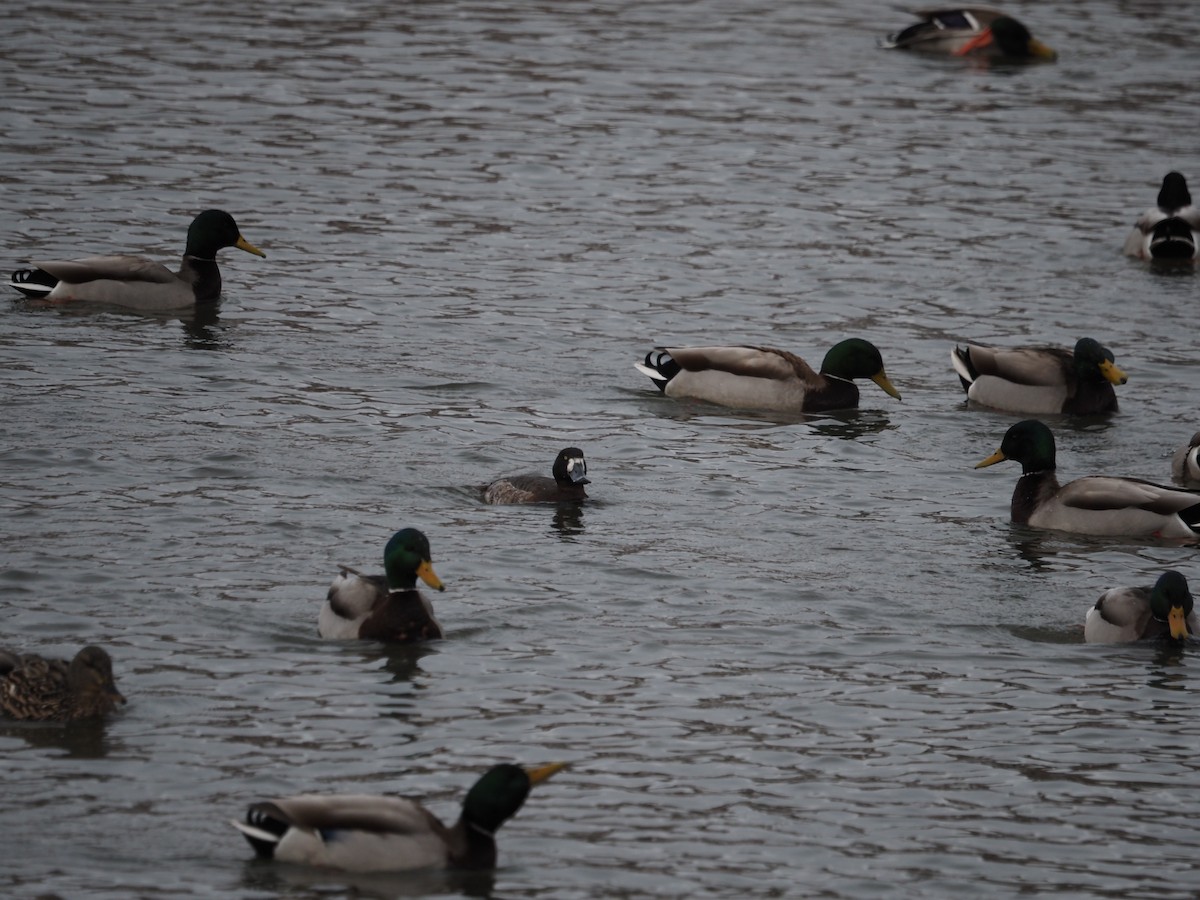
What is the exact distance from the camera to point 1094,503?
1458 centimetres

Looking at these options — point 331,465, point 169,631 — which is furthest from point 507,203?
point 169,631

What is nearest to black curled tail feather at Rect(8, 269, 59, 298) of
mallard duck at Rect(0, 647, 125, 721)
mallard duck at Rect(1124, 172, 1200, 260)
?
mallard duck at Rect(0, 647, 125, 721)

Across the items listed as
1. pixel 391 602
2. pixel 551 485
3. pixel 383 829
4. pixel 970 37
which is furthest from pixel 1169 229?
pixel 383 829

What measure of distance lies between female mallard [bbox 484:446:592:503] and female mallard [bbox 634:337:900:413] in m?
3.16

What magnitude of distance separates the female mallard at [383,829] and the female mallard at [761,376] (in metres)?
8.56

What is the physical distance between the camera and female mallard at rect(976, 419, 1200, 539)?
14383 mm

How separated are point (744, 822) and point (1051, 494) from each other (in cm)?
591

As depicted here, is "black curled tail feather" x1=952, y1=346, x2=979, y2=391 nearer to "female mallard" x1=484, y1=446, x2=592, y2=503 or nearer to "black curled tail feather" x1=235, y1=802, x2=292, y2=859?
"female mallard" x1=484, y1=446, x2=592, y2=503

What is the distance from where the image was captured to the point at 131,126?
25.0 meters

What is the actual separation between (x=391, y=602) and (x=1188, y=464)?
22.1 feet

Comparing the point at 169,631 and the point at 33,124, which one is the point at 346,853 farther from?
the point at 33,124

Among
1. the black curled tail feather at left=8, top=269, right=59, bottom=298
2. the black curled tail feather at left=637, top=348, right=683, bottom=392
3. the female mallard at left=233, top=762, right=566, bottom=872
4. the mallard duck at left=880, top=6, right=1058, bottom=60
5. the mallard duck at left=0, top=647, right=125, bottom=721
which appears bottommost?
the female mallard at left=233, top=762, right=566, bottom=872

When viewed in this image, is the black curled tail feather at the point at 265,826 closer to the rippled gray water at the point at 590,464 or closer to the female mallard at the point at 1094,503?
the rippled gray water at the point at 590,464

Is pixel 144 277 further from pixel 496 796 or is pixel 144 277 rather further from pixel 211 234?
pixel 496 796
